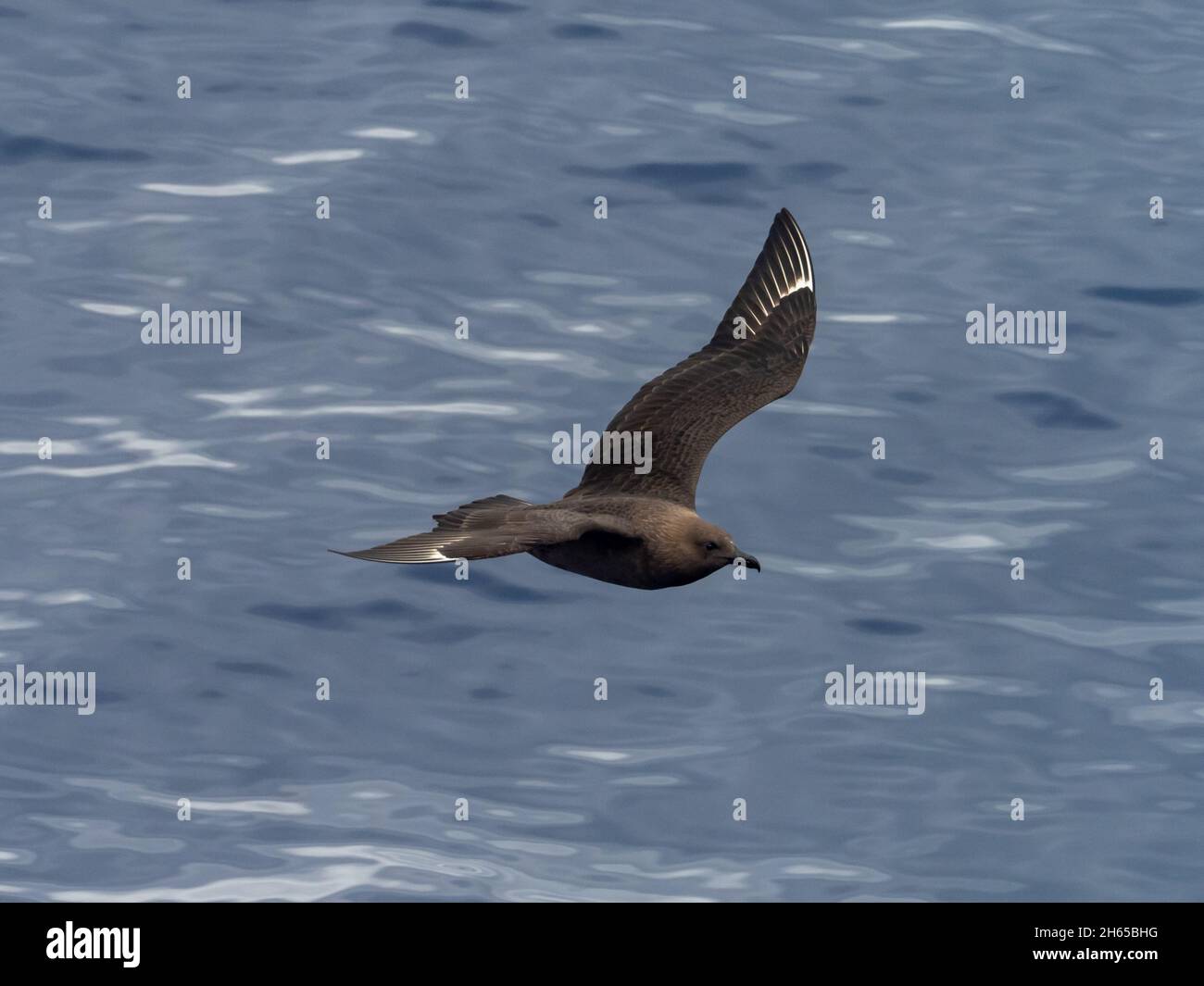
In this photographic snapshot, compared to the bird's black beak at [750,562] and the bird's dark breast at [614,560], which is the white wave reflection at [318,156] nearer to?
the bird's dark breast at [614,560]

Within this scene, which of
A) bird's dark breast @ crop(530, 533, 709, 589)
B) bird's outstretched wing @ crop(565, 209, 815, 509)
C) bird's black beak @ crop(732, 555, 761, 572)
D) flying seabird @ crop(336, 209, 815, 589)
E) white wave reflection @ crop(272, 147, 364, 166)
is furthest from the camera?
white wave reflection @ crop(272, 147, 364, 166)

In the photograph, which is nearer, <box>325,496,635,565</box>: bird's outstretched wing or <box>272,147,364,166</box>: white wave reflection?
<box>325,496,635,565</box>: bird's outstretched wing

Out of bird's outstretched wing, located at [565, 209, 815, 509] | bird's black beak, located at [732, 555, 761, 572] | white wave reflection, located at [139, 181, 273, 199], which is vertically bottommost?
bird's black beak, located at [732, 555, 761, 572]

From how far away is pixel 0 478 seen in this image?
1716 centimetres

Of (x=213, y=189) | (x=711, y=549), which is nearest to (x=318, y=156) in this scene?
(x=213, y=189)

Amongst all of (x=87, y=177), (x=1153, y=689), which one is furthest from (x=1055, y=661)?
(x=87, y=177)

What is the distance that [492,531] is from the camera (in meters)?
12.5

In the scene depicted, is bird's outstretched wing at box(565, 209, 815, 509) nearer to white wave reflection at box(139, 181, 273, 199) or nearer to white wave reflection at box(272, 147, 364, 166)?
white wave reflection at box(272, 147, 364, 166)

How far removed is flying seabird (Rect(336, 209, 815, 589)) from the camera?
12.5m

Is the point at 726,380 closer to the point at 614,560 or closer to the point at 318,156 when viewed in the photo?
the point at 614,560

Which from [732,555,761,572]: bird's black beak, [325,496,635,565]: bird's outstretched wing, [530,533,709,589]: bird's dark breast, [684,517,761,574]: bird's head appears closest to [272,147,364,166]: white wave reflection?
[325,496,635,565]: bird's outstretched wing

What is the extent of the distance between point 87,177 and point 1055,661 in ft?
39.4

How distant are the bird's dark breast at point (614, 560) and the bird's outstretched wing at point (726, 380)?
1.13 m

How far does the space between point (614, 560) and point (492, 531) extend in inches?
36.1
